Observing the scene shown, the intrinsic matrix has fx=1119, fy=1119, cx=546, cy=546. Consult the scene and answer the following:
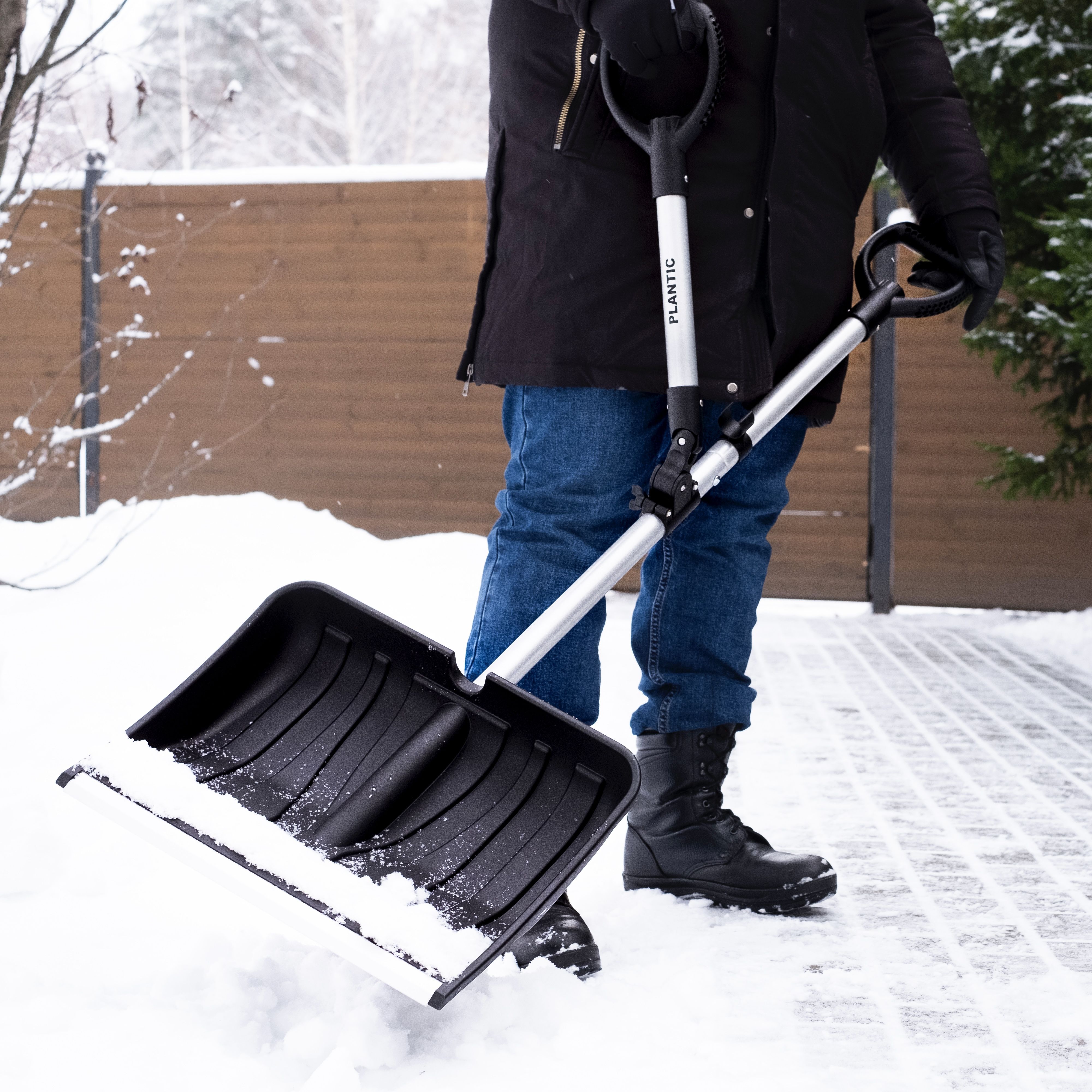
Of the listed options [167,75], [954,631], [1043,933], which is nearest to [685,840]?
[1043,933]

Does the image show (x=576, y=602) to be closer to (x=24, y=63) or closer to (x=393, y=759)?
(x=393, y=759)

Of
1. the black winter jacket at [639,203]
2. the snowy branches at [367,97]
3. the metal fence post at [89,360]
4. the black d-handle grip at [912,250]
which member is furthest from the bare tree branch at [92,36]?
the snowy branches at [367,97]

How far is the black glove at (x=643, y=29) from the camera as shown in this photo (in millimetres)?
1289

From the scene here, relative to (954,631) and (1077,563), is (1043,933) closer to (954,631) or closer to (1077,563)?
(954,631)

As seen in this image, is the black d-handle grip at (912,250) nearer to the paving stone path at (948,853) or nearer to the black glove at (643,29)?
the black glove at (643,29)

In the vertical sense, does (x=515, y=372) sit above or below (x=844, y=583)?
above

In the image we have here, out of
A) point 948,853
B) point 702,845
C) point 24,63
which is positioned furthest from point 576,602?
point 24,63

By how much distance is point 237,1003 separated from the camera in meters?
1.24

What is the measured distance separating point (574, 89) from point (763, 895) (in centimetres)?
116

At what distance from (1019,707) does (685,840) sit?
1.92 meters

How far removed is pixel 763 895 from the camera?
165cm

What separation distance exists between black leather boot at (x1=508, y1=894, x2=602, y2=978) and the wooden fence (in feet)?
13.7

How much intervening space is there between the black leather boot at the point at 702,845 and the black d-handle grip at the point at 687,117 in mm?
849

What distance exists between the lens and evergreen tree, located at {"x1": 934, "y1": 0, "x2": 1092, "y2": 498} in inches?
155
